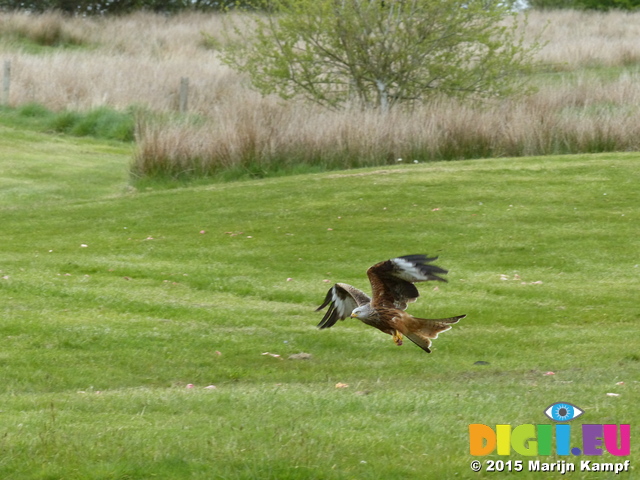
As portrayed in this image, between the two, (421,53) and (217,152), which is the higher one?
(421,53)

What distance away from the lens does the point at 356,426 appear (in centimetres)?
645

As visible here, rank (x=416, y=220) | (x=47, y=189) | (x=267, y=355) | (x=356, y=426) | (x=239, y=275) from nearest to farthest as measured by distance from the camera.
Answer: (x=356, y=426)
(x=267, y=355)
(x=239, y=275)
(x=416, y=220)
(x=47, y=189)

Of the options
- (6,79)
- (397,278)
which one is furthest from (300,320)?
(6,79)

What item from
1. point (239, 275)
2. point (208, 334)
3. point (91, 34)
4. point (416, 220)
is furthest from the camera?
point (91, 34)

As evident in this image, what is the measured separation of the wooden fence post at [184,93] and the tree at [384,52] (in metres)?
6.50

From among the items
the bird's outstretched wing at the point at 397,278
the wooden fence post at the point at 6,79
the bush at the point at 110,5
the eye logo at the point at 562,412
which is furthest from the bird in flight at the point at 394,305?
the bush at the point at 110,5

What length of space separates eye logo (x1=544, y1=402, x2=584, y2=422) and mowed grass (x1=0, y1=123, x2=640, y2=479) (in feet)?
0.25

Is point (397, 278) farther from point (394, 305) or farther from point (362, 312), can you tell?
point (362, 312)

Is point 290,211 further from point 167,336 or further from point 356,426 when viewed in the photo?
point 356,426

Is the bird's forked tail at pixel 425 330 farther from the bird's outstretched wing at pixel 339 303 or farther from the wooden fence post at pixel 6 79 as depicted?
the wooden fence post at pixel 6 79

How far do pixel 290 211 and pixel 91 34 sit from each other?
35.2m

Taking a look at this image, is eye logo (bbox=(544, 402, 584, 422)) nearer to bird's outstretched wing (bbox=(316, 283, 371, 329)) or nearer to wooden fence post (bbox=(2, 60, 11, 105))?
bird's outstretched wing (bbox=(316, 283, 371, 329))

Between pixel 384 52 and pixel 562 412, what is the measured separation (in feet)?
65.2

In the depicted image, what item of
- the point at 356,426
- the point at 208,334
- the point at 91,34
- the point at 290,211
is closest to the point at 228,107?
the point at 290,211
